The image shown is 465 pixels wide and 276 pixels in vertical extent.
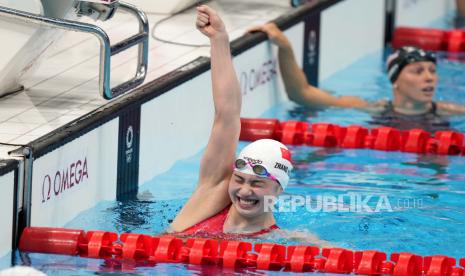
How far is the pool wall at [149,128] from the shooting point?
5.50m

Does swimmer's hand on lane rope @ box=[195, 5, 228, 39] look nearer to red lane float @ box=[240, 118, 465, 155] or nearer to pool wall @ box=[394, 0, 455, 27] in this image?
red lane float @ box=[240, 118, 465, 155]

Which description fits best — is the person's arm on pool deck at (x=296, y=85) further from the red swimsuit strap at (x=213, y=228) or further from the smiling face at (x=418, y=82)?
the red swimsuit strap at (x=213, y=228)

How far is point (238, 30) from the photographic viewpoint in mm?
8148

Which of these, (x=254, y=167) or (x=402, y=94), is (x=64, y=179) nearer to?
(x=254, y=167)

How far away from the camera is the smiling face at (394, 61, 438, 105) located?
25.5 ft

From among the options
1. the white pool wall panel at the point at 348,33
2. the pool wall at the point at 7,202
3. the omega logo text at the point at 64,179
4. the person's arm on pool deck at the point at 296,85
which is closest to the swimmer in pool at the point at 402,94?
the person's arm on pool deck at the point at 296,85

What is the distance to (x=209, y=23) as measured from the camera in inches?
215

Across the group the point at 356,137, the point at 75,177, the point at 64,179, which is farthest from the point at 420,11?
the point at 64,179

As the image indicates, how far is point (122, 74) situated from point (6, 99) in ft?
2.69

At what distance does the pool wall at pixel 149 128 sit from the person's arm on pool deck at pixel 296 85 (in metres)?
0.09

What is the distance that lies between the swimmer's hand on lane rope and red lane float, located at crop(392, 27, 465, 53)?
4.89 metres

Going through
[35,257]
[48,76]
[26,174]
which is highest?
[48,76]

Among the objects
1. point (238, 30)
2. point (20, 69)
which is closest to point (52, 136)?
point (20, 69)

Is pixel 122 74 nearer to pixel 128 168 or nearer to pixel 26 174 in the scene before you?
pixel 128 168
